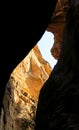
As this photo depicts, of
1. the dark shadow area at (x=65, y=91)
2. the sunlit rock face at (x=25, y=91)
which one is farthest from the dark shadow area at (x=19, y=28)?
the sunlit rock face at (x=25, y=91)

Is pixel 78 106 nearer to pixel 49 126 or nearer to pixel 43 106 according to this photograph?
pixel 49 126

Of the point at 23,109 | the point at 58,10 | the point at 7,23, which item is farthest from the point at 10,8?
the point at 23,109

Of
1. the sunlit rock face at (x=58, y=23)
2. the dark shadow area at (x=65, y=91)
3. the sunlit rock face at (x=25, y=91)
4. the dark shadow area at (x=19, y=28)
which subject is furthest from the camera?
the sunlit rock face at (x=58, y=23)

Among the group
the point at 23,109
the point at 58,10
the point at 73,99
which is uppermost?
the point at 58,10

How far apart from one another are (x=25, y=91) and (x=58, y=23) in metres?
9.87

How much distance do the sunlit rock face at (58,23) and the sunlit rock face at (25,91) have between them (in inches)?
202

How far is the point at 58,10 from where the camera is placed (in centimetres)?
2683

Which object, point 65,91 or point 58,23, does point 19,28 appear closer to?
point 65,91

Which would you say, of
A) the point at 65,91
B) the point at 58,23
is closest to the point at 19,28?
the point at 65,91

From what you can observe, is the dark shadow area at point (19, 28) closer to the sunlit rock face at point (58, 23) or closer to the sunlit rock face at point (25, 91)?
the sunlit rock face at point (25, 91)

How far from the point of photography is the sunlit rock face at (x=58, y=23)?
26359 mm

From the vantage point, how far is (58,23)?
2766 centimetres

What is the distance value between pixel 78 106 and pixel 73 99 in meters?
0.30

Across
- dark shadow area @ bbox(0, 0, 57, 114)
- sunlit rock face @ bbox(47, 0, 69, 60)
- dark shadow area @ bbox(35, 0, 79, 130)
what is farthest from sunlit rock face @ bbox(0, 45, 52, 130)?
dark shadow area @ bbox(0, 0, 57, 114)
